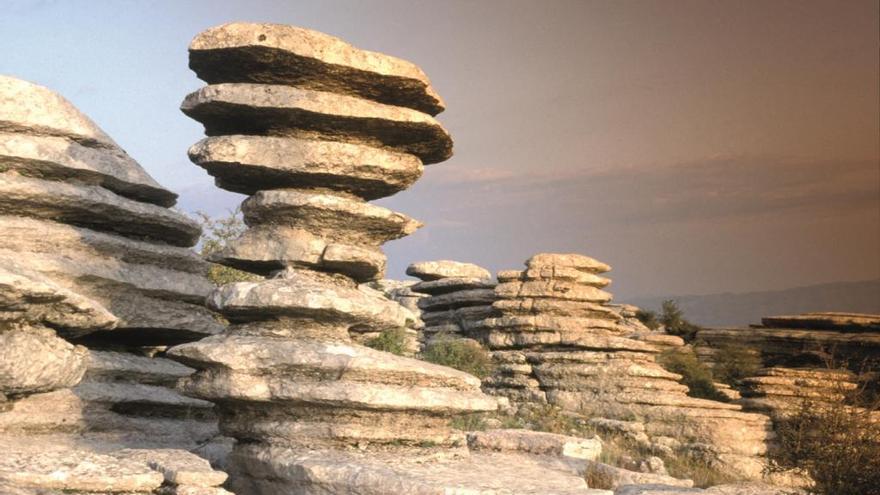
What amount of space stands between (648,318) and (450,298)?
866 inches

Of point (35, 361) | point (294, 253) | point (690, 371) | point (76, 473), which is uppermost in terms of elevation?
point (294, 253)

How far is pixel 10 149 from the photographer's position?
12.5m

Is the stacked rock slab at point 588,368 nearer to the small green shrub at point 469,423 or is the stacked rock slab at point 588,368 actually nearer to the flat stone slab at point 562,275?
the flat stone slab at point 562,275

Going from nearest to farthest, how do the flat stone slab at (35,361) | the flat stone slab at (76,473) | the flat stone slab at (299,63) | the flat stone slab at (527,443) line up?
the flat stone slab at (76,473) → the flat stone slab at (35,361) → the flat stone slab at (299,63) → the flat stone slab at (527,443)

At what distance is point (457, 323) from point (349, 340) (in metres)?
20.8

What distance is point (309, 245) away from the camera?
1177 centimetres

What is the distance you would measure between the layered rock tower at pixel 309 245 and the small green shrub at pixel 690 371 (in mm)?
20006

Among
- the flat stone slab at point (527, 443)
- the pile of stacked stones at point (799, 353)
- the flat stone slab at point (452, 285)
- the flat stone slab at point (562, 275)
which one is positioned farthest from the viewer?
the flat stone slab at point (452, 285)

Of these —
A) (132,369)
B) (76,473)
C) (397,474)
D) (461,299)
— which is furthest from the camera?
(461,299)

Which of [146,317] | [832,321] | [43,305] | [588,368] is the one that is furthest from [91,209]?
[832,321]

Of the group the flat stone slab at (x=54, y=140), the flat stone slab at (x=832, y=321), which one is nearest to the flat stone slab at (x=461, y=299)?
the flat stone slab at (x=832, y=321)

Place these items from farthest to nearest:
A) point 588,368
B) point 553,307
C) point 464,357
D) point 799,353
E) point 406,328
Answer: point 406,328 < point 799,353 < point 553,307 < point 464,357 < point 588,368

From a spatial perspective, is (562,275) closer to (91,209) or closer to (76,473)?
(91,209)

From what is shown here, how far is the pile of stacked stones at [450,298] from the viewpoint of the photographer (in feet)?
105
